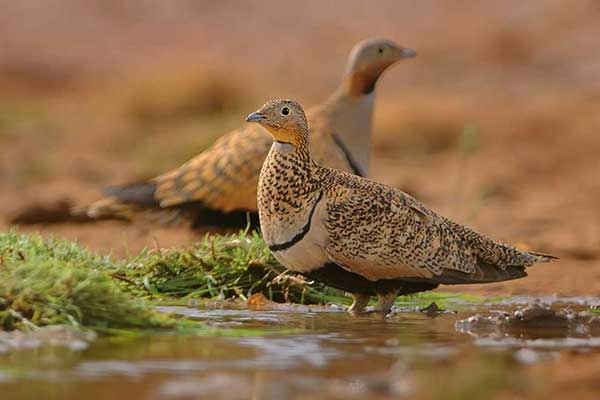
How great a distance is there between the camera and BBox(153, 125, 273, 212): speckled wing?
8.36 metres

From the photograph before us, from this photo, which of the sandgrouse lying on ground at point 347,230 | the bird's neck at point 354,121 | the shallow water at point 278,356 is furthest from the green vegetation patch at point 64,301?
the bird's neck at point 354,121

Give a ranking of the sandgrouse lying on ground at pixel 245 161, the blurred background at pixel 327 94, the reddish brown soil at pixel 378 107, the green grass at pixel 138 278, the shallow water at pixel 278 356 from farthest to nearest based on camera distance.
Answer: the blurred background at pixel 327 94 → the reddish brown soil at pixel 378 107 → the sandgrouse lying on ground at pixel 245 161 → the green grass at pixel 138 278 → the shallow water at pixel 278 356

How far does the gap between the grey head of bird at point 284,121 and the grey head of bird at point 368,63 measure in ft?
7.35

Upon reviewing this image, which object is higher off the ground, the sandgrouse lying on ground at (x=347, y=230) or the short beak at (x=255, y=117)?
the short beak at (x=255, y=117)

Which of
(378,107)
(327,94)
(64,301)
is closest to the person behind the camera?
(64,301)

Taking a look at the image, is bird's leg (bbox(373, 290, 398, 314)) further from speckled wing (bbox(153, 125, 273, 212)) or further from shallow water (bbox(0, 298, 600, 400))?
speckled wing (bbox(153, 125, 273, 212))

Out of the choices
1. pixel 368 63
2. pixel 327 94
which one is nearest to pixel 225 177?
pixel 368 63

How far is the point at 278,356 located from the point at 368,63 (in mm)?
3983

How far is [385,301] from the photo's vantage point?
6.61 m

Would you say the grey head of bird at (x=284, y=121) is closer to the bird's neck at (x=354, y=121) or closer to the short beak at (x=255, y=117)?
the short beak at (x=255, y=117)

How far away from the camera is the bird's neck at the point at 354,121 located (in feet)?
27.7

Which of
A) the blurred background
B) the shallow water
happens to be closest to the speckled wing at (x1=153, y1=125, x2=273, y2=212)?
the blurred background

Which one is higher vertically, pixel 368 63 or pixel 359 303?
pixel 368 63

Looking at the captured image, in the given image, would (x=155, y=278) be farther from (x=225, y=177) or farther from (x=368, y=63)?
(x=368, y=63)
